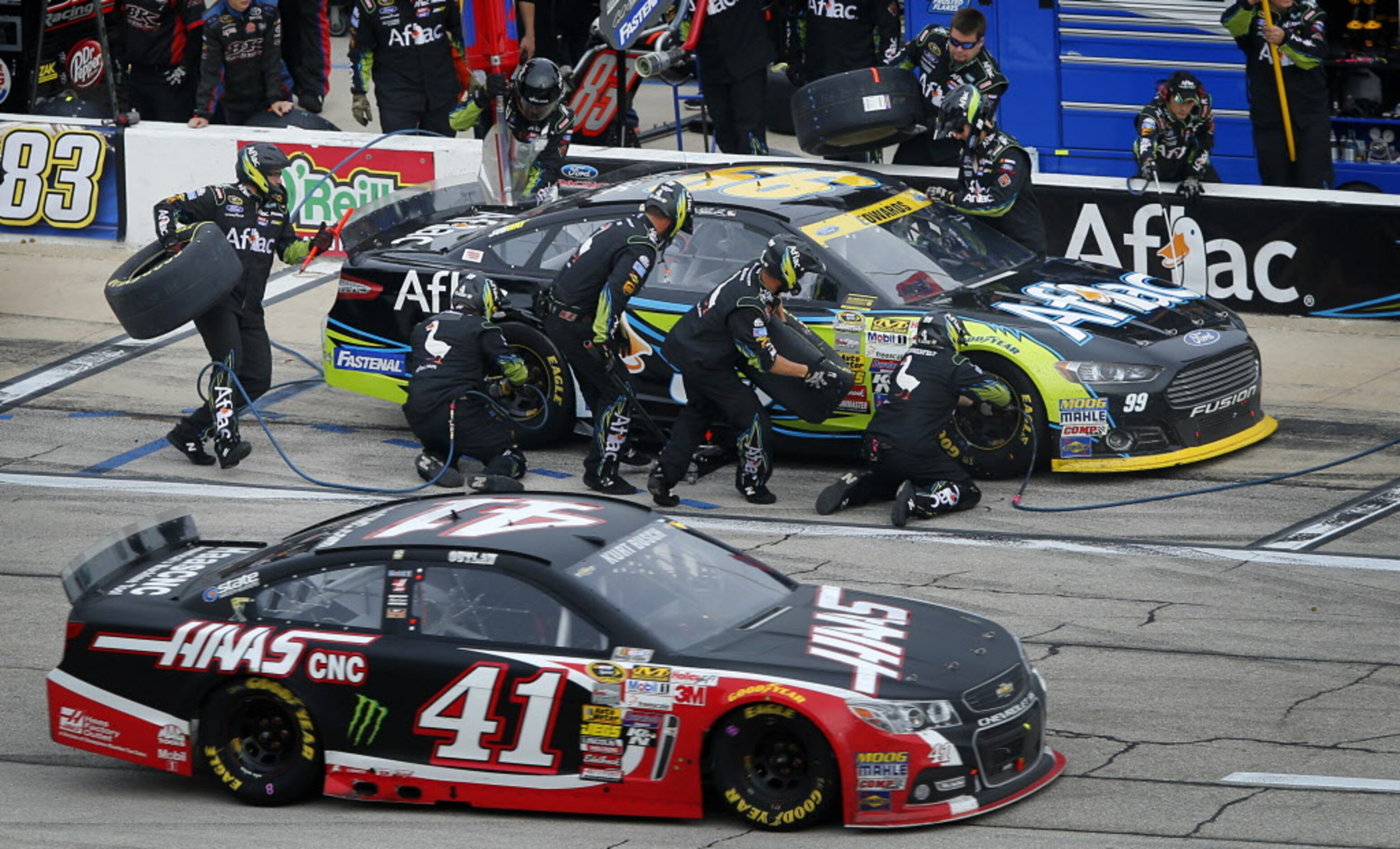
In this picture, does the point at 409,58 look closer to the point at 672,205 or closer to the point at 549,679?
the point at 672,205

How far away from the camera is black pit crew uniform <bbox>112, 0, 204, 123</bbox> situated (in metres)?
18.0

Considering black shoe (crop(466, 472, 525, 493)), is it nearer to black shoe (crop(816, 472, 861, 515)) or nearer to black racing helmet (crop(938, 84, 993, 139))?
black shoe (crop(816, 472, 861, 515))

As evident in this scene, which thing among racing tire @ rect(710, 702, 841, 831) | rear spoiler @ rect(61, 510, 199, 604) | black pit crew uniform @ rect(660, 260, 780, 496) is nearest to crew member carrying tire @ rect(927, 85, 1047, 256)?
black pit crew uniform @ rect(660, 260, 780, 496)

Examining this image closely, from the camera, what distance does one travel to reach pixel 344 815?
7582 mm

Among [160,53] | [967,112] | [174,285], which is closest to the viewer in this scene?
[174,285]

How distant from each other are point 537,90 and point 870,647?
858cm

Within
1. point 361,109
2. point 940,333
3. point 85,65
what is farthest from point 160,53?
point 940,333

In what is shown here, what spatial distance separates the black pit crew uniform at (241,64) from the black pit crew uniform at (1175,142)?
737 centimetres

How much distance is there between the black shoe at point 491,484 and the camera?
11617 millimetres

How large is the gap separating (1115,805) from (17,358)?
9967 mm

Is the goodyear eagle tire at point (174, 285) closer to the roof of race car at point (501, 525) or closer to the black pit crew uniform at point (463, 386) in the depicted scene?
the black pit crew uniform at point (463, 386)

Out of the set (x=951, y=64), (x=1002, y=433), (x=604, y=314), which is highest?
(x=951, y=64)

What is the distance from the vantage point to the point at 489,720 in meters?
7.35

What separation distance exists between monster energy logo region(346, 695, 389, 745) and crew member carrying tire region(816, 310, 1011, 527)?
4.21m
